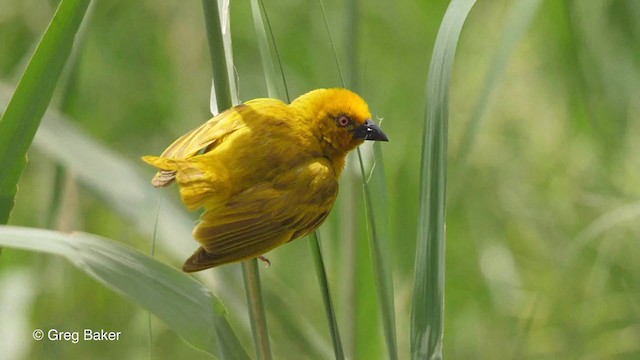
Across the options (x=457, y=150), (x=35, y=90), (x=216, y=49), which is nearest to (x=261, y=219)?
(x=216, y=49)

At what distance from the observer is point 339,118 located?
1.73m

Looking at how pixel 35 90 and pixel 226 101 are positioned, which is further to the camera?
pixel 226 101

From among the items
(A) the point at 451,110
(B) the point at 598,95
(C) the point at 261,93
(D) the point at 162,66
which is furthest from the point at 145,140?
(B) the point at 598,95

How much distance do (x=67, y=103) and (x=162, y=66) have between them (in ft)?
4.68

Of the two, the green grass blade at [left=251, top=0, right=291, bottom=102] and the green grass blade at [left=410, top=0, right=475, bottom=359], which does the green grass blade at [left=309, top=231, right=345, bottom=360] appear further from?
the green grass blade at [left=251, top=0, right=291, bottom=102]

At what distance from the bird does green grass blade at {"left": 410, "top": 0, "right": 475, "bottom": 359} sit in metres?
0.25

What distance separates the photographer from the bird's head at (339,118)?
1.72 m

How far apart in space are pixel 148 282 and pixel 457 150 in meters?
1.63

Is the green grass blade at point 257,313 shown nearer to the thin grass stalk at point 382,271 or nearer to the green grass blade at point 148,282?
the green grass blade at point 148,282

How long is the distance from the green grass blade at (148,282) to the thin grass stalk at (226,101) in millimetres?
42

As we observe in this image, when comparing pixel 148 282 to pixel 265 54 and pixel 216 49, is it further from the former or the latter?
pixel 265 54

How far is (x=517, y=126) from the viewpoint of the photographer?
322 cm

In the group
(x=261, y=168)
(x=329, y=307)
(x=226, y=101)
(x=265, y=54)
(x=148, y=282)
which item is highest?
(x=265, y=54)

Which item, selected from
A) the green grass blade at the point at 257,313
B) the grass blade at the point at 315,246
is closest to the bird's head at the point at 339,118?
the grass blade at the point at 315,246
